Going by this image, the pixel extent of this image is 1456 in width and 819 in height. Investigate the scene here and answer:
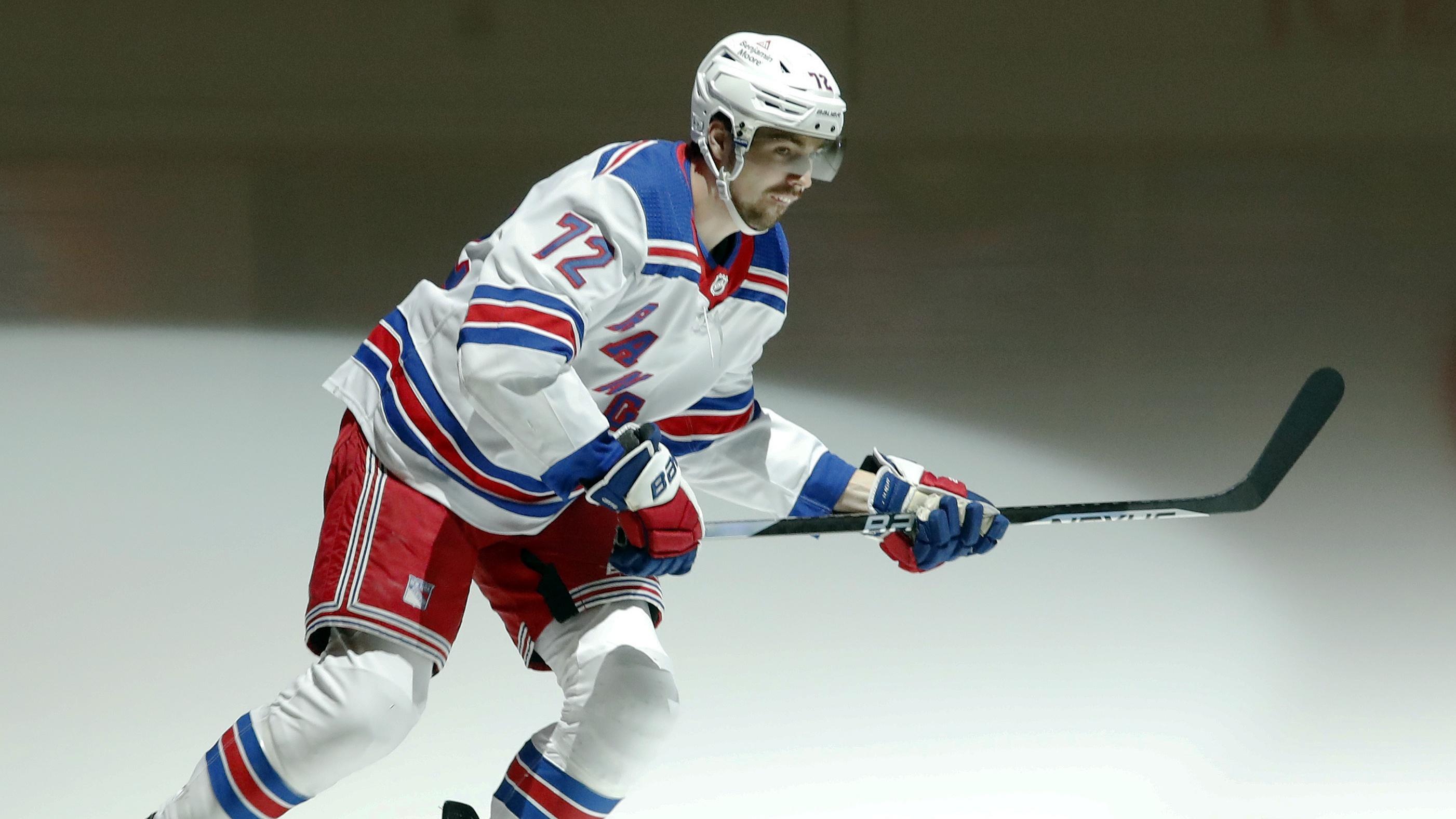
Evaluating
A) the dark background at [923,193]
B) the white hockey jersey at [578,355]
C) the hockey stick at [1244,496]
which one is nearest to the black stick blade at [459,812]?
the white hockey jersey at [578,355]

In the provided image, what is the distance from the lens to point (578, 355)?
6.24 ft

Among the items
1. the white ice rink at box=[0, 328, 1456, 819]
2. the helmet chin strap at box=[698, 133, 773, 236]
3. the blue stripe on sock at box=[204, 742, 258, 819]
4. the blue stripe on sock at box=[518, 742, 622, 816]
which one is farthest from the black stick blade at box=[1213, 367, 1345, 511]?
the blue stripe on sock at box=[204, 742, 258, 819]

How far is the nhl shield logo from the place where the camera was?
1823 mm

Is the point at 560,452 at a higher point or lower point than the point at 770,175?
lower

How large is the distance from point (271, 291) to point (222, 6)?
2.95ft

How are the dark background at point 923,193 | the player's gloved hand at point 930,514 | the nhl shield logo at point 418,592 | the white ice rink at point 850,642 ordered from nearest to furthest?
the nhl shield logo at point 418,592, the player's gloved hand at point 930,514, the white ice rink at point 850,642, the dark background at point 923,193

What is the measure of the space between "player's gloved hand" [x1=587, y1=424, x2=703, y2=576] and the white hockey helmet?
12.9 inches

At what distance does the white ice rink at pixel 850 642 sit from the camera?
266 centimetres

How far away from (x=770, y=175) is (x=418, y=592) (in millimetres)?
643

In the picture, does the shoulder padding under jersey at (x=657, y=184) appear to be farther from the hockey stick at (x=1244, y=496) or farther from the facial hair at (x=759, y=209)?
the hockey stick at (x=1244, y=496)

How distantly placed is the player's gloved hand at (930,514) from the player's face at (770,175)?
472 mm

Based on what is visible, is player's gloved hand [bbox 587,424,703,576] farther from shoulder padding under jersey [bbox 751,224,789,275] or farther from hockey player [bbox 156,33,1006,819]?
shoulder padding under jersey [bbox 751,224,789,275]

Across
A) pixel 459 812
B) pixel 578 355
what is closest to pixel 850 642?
pixel 459 812

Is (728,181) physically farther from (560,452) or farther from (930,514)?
(930,514)
